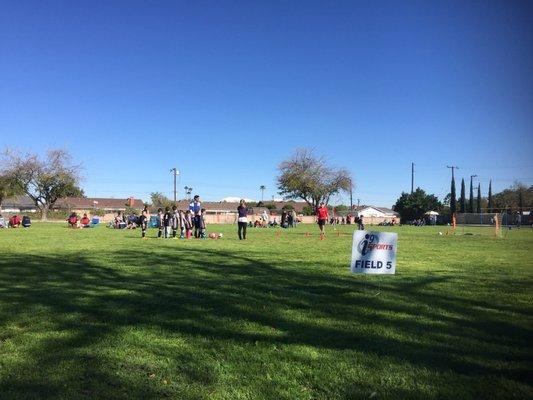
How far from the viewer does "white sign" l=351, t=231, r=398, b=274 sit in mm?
7727

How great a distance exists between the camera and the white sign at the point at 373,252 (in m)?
7.73

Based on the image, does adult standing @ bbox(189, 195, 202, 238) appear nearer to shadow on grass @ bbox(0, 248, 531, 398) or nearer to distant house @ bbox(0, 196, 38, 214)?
shadow on grass @ bbox(0, 248, 531, 398)

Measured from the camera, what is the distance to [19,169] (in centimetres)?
6975

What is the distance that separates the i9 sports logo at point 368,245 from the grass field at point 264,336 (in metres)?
0.73

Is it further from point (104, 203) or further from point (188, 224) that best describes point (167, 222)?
point (104, 203)

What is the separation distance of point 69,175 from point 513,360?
74.2 meters

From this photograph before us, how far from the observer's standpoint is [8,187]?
235 feet

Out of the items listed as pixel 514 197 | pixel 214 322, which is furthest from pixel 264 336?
pixel 514 197

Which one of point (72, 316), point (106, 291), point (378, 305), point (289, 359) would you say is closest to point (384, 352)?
point (289, 359)

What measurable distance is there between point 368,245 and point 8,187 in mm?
75355

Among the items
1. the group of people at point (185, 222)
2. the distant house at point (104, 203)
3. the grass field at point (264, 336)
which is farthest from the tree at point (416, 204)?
the grass field at point (264, 336)

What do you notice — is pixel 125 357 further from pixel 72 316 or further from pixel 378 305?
pixel 378 305

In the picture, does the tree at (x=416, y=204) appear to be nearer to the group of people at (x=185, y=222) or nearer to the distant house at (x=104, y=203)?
the distant house at (x=104, y=203)

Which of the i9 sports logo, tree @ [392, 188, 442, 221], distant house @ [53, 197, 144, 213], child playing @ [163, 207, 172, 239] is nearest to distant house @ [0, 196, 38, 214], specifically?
distant house @ [53, 197, 144, 213]
